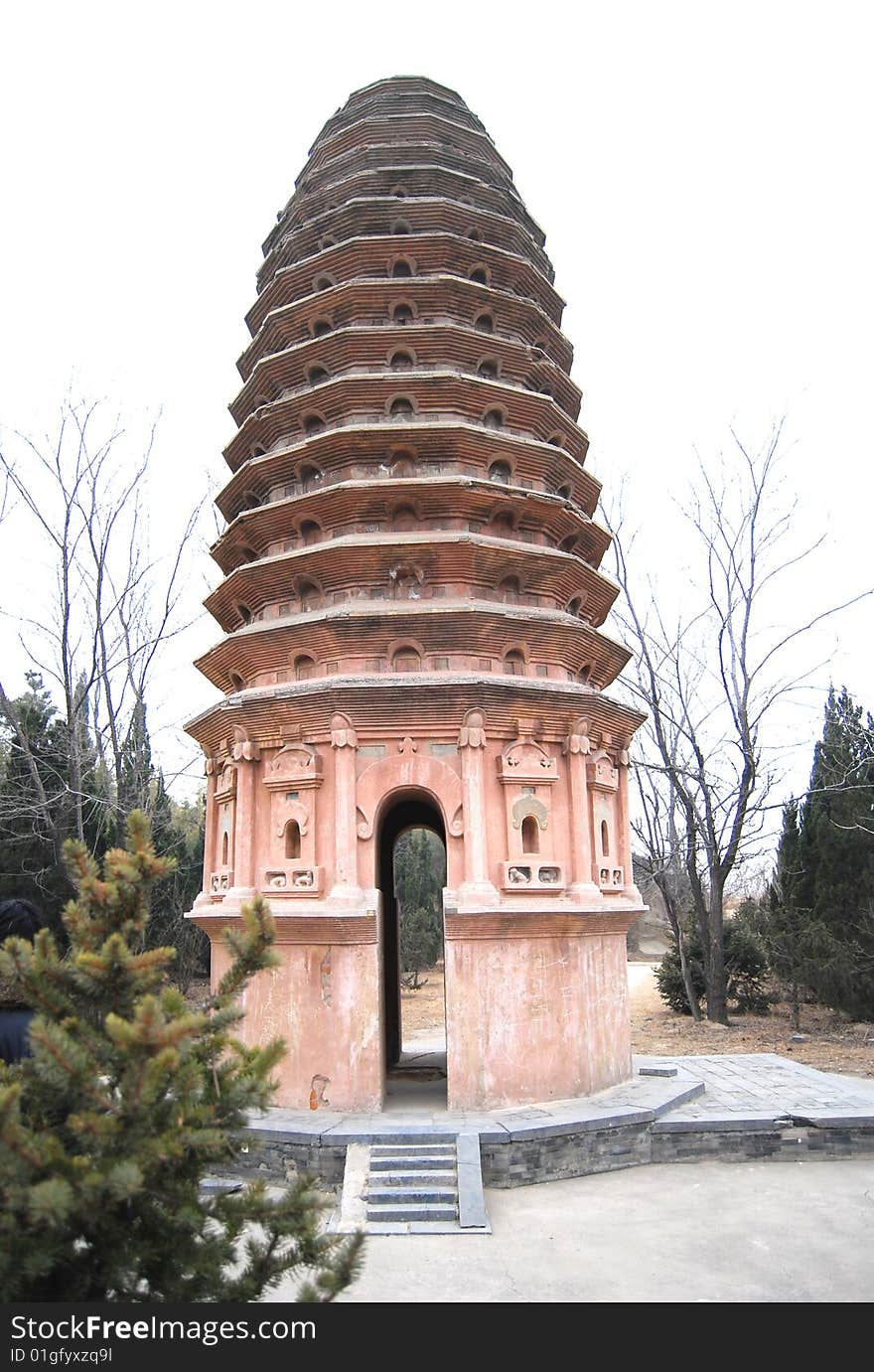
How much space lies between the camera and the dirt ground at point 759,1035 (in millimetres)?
18188

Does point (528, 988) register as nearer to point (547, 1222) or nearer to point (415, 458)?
point (547, 1222)

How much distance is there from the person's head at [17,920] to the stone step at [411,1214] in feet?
19.2

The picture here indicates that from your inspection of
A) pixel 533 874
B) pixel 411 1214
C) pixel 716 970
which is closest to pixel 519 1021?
pixel 533 874

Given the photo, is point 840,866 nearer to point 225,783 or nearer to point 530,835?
point 530,835

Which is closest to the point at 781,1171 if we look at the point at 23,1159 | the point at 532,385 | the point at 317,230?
the point at 23,1159

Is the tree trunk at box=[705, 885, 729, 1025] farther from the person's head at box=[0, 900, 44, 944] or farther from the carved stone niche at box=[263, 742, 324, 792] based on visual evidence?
the person's head at box=[0, 900, 44, 944]

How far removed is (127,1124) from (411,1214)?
22.7ft

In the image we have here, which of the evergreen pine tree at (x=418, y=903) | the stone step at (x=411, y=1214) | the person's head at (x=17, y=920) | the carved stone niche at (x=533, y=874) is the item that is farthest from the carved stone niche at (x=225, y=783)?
the evergreen pine tree at (x=418, y=903)

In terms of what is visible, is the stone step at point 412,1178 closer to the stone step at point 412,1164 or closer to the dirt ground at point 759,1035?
the stone step at point 412,1164

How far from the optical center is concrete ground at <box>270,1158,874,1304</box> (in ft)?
24.9

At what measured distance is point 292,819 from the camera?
12219mm

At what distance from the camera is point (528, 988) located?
11602 mm

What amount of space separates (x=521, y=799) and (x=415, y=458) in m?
5.17

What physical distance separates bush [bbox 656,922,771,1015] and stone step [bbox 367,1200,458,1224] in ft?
53.8
